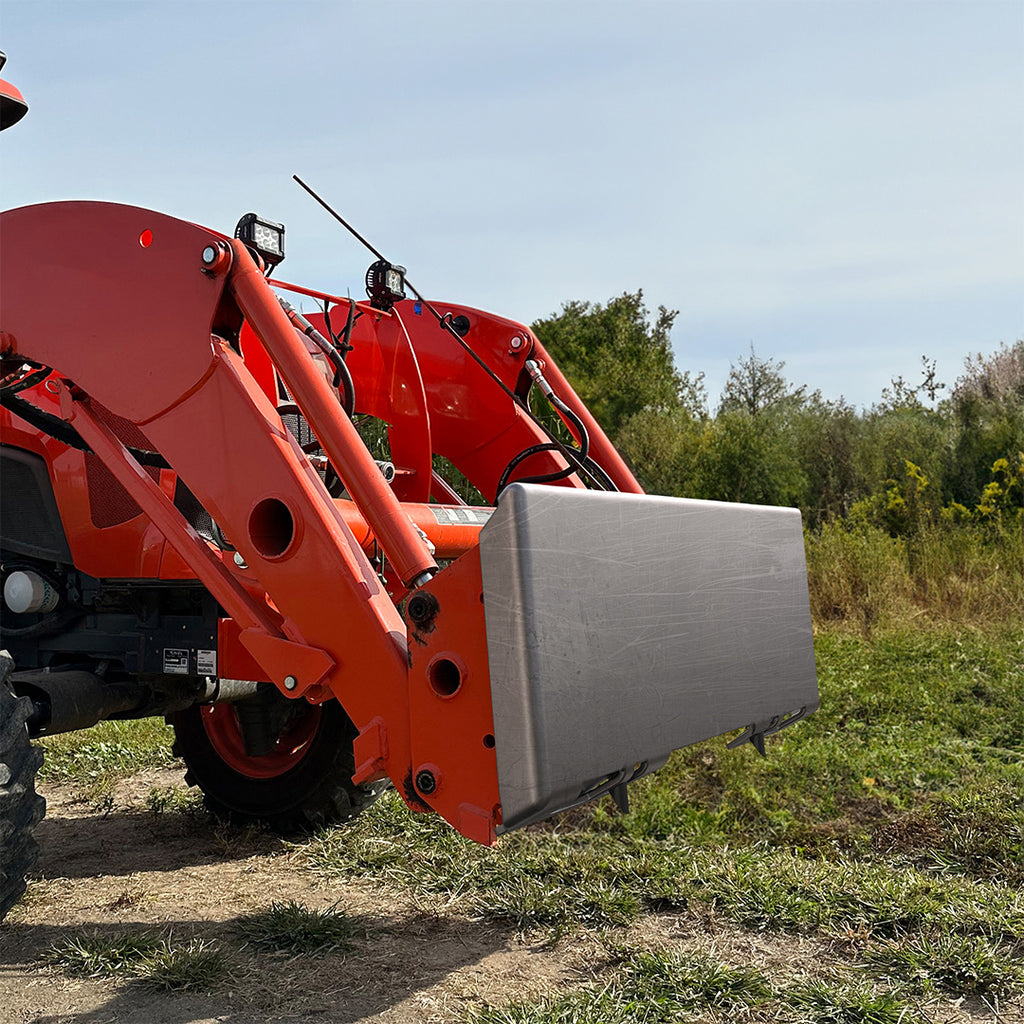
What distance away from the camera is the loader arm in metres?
2.39

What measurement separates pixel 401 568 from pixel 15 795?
1.20 m

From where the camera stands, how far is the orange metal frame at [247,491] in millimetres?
2492

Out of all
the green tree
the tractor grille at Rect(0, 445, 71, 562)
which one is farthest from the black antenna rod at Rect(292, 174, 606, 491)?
the green tree

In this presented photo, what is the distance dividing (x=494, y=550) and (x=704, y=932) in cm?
161

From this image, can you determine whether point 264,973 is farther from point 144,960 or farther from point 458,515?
point 458,515

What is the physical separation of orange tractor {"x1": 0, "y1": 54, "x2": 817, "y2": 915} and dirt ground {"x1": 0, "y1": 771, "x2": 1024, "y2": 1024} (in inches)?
15.5

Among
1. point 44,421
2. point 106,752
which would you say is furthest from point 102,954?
point 106,752

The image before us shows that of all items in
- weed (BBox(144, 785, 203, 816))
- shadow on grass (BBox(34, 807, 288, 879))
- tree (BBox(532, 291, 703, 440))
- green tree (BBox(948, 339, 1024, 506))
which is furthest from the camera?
tree (BBox(532, 291, 703, 440))

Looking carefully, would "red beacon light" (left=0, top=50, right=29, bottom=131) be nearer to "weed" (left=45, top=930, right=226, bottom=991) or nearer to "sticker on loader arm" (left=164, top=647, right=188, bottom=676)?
"sticker on loader arm" (left=164, top=647, right=188, bottom=676)

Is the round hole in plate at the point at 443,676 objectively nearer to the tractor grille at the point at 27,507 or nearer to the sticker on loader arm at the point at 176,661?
the sticker on loader arm at the point at 176,661

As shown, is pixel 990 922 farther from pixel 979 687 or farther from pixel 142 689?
pixel 979 687

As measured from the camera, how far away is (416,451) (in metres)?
4.18

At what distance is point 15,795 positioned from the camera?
2818mm

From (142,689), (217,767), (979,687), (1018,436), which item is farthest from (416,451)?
(1018,436)
